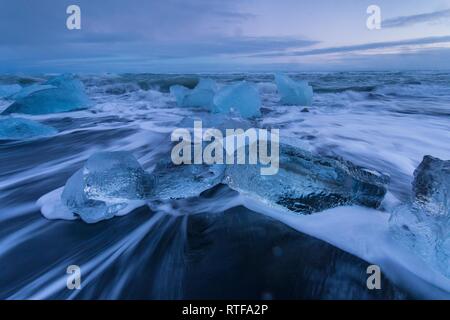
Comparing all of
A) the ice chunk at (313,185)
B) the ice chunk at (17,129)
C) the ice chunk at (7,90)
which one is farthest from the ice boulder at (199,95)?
the ice chunk at (7,90)

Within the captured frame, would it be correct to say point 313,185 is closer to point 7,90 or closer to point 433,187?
point 433,187

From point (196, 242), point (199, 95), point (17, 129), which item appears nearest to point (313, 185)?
point (196, 242)

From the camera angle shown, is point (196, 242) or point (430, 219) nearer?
point (430, 219)

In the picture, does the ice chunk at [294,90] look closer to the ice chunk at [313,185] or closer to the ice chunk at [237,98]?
the ice chunk at [237,98]

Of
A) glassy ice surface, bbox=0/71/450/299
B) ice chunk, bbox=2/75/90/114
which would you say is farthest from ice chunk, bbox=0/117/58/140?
ice chunk, bbox=2/75/90/114

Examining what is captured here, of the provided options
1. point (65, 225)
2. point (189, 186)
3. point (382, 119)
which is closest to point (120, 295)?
point (65, 225)

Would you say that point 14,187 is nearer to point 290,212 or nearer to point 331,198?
point 290,212
